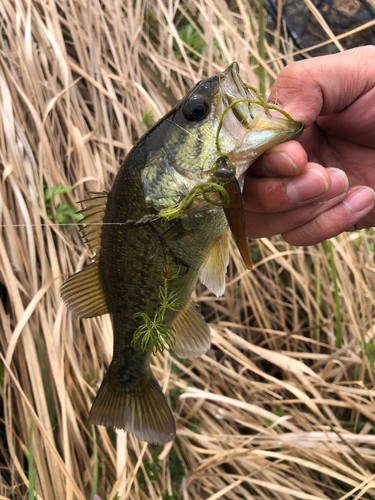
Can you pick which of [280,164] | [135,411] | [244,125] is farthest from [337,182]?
[135,411]

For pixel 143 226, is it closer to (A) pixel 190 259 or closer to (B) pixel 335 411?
(A) pixel 190 259

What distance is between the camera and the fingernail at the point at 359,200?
1557mm

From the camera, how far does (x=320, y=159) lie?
187 centimetres

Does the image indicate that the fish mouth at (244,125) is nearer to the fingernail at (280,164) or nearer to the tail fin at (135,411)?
the fingernail at (280,164)

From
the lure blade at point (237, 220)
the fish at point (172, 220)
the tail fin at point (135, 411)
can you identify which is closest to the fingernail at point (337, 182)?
the fish at point (172, 220)

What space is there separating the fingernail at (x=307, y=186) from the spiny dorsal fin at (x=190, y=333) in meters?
0.55

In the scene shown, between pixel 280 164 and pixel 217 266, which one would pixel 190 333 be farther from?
pixel 280 164

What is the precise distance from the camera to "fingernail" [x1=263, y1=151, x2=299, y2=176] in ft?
4.23

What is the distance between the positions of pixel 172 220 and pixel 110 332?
111 cm

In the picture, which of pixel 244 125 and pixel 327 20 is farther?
pixel 327 20

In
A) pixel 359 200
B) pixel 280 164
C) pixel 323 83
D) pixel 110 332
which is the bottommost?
pixel 110 332

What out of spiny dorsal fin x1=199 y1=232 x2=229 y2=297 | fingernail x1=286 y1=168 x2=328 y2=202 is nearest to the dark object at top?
fingernail x1=286 y1=168 x2=328 y2=202

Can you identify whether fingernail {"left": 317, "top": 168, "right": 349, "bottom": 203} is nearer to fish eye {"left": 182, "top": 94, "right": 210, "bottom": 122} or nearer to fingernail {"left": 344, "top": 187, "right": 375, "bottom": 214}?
fingernail {"left": 344, "top": 187, "right": 375, "bottom": 214}

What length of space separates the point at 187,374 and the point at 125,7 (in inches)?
93.7
